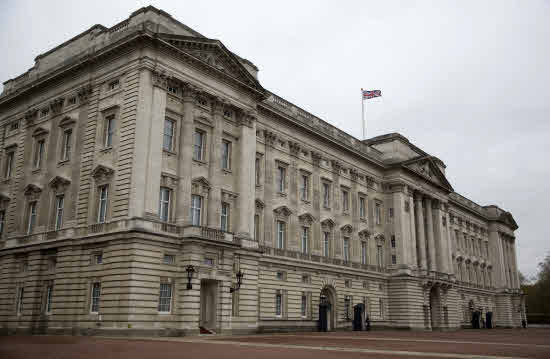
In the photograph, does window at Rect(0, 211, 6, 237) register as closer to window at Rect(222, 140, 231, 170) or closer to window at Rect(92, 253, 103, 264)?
window at Rect(92, 253, 103, 264)

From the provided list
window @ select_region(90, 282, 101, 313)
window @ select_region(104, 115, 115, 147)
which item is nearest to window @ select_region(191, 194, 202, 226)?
window @ select_region(104, 115, 115, 147)

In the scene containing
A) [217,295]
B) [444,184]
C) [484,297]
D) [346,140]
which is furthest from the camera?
[484,297]

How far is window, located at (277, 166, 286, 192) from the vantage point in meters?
50.0

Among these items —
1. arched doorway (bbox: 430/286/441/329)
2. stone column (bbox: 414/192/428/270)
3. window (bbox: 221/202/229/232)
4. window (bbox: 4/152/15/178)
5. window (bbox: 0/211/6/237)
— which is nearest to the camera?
window (bbox: 221/202/229/232)

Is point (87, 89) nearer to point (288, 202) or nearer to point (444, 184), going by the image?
point (288, 202)

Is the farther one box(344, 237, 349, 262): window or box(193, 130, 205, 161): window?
box(344, 237, 349, 262): window

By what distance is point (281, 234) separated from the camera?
49.0 meters

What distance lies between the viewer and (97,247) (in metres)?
34.6

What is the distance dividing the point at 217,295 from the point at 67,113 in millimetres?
18317

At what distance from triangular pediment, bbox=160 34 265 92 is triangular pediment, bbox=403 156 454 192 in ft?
98.7

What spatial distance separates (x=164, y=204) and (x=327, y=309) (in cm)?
2283

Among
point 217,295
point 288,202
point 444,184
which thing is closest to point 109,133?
point 217,295

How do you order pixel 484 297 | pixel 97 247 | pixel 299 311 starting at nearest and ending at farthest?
1. pixel 97 247
2. pixel 299 311
3. pixel 484 297

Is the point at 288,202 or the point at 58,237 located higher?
the point at 288,202
